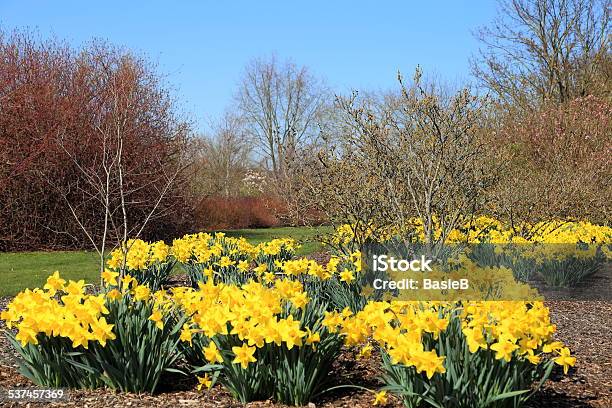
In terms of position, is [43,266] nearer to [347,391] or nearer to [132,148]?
[132,148]

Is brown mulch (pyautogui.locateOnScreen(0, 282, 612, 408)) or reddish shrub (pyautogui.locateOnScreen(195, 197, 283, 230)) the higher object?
reddish shrub (pyautogui.locateOnScreen(195, 197, 283, 230))

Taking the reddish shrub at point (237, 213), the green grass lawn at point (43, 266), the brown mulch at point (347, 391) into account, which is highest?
the reddish shrub at point (237, 213)

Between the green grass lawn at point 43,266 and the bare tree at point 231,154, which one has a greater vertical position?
the bare tree at point 231,154

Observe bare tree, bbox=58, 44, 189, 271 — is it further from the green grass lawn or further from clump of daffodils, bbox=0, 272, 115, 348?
clump of daffodils, bbox=0, 272, 115, 348

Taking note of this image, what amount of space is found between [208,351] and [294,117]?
30.9 meters

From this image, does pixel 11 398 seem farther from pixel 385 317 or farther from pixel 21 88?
pixel 21 88

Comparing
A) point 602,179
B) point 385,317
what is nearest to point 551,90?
point 602,179

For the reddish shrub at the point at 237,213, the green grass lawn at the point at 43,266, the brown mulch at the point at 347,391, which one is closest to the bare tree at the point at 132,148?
the green grass lawn at the point at 43,266

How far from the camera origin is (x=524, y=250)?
7.81 meters

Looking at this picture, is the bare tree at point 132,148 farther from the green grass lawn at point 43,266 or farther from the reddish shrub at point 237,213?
the reddish shrub at point 237,213

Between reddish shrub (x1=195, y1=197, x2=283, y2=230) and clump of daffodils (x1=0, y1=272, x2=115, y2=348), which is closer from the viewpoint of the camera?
clump of daffodils (x1=0, y1=272, x2=115, y2=348)

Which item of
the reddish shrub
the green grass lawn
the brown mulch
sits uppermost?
the reddish shrub

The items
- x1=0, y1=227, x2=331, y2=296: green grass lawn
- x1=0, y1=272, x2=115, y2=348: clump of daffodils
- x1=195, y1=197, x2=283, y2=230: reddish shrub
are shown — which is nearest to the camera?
x1=0, y1=272, x2=115, y2=348: clump of daffodils

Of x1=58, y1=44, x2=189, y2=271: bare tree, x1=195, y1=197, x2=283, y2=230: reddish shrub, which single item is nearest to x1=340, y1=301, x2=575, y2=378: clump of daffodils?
x1=58, y1=44, x2=189, y2=271: bare tree
